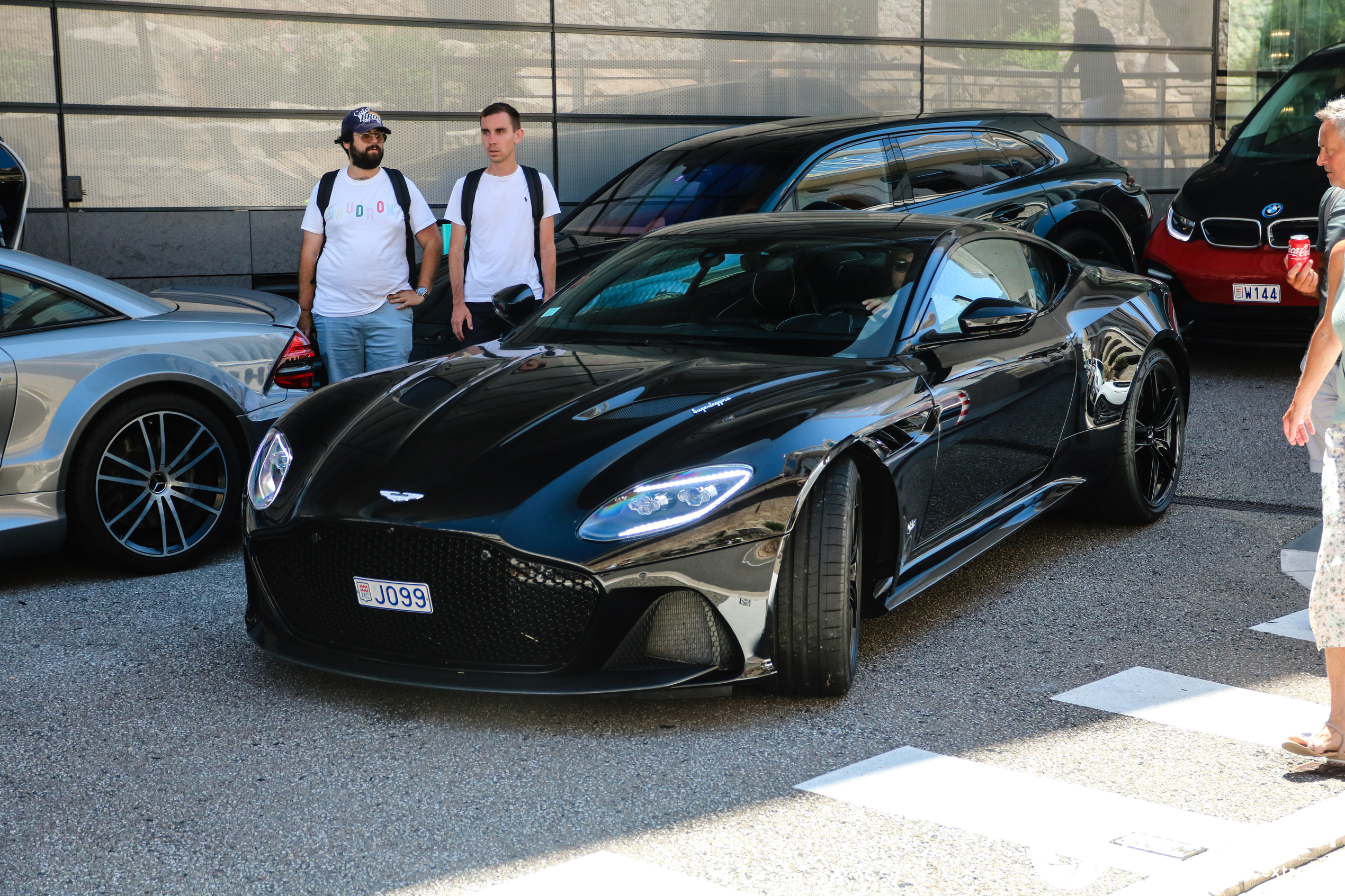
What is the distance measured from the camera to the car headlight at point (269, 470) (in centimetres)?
438

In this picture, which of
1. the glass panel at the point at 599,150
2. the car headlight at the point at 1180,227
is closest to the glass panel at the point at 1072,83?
the glass panel at the point at 599,150

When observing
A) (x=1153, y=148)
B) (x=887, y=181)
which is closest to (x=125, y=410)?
(x=887, y=181)

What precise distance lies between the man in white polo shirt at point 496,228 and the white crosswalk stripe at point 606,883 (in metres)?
4.25

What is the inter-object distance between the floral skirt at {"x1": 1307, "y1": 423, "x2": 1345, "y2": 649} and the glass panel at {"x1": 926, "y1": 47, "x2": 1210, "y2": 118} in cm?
1061

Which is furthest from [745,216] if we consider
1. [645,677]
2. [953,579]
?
[645,677]

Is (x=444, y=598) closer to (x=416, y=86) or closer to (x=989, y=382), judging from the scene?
(x=989, y=382)

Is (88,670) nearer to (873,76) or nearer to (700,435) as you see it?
(700,435)

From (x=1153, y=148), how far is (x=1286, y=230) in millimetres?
6205

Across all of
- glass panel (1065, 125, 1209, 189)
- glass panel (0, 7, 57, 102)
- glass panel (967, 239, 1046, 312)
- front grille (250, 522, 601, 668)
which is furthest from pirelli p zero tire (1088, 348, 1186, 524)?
glass panel (1065, 125, 1209, 189)

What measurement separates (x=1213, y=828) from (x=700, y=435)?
1.60 meters

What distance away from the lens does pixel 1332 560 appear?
3738mm

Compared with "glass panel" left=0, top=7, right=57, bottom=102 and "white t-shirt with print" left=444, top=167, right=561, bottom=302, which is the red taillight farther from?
"glass panel" left=0, top=7, right=57, bottom=102

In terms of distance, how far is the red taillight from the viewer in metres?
6.12

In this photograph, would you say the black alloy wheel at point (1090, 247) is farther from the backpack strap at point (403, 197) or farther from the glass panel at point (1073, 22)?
the backpack strap at point (403, 197)
